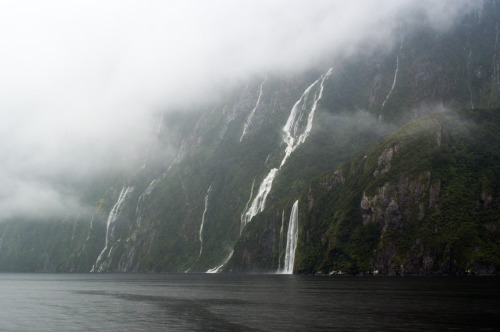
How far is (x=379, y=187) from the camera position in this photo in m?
171

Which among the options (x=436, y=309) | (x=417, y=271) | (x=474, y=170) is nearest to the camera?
(x=436, y=309)

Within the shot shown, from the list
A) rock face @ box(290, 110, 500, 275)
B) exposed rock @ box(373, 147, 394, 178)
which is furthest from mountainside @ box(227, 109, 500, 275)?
exposed rock @ box(373, 147, 394, 178)

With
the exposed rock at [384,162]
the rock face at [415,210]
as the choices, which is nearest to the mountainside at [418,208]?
the rock face at [415,210]

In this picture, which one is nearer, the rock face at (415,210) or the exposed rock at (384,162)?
the rock face at (415,210)

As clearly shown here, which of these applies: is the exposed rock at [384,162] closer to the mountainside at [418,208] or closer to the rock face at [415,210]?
the rock face at [415,210]

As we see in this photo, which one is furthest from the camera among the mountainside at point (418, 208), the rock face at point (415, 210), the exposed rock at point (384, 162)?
the exposed rock at point (384, 162)

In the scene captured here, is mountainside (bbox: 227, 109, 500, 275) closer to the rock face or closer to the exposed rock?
the rock face

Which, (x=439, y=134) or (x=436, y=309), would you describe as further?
(x=439, y=134)

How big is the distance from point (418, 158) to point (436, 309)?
425ft

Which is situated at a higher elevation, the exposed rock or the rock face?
the exposed rock

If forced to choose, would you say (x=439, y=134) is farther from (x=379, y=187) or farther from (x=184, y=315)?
(x=184, y=315)

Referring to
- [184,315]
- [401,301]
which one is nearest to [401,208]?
[401,301]

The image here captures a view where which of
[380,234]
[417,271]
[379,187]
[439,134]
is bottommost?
[417,271]

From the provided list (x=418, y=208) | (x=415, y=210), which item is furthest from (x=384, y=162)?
(x=415, y=210)
